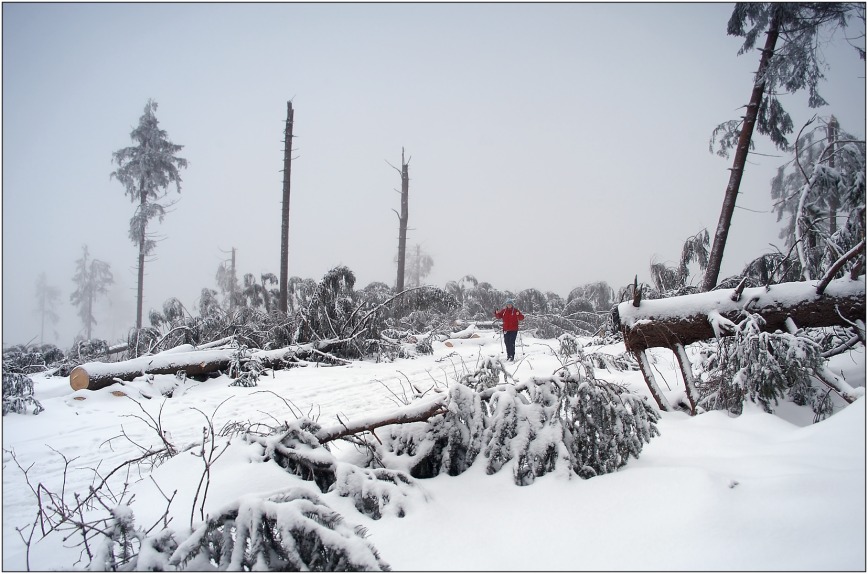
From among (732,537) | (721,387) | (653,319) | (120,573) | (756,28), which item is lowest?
(120,573)

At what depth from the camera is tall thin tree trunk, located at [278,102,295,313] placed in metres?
13.7

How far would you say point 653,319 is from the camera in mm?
4039

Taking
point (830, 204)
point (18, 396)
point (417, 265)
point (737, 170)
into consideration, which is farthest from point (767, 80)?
point (417, 265)

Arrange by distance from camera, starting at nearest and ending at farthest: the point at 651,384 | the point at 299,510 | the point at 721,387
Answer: the point at 299,510, the point at 721,387, the point at 651,384

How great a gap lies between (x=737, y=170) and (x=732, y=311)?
638cm

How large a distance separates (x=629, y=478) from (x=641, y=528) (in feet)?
1.55

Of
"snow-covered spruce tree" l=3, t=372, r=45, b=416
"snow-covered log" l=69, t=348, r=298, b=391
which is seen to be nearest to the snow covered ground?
"snow-covered spruce tree" l=3, t=372, r=45, b=416

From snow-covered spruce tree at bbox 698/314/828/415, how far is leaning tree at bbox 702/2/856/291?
5.71 metres

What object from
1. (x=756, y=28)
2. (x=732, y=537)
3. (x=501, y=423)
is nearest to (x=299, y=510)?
(x=501, y=423)

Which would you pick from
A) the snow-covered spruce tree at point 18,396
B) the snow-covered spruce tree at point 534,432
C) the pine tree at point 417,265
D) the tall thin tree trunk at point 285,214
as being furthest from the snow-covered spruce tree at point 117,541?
the pine tree at point 417,265

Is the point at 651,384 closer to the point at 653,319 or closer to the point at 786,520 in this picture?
the point at 653,319

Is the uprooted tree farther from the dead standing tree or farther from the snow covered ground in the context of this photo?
the dead standing tree

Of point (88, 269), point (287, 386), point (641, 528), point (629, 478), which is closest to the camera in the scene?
point (641, 528)

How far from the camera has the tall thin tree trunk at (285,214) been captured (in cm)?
1373
